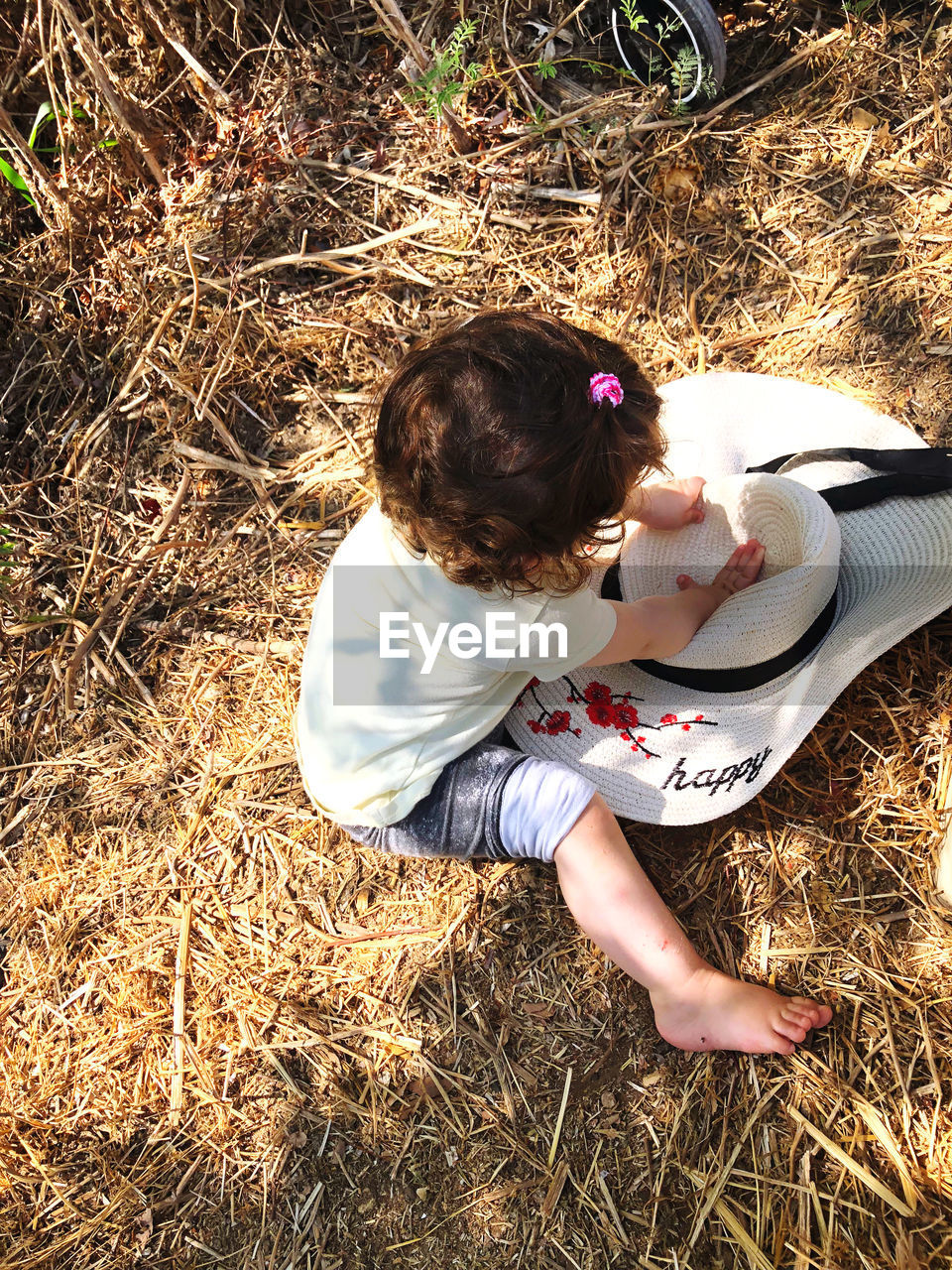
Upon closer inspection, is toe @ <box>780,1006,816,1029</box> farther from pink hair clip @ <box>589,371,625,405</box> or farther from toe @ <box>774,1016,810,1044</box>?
pink hair clip @ <box>589,371,625,405</box>

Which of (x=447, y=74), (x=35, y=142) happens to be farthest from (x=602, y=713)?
(x=35, y=142)

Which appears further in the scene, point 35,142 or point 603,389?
point 35,142

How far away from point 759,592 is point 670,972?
2.26 ft

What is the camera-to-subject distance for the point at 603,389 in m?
1.32

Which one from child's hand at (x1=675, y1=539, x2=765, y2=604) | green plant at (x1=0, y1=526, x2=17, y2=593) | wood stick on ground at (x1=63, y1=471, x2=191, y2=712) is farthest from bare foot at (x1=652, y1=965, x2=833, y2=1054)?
green plant at (x1=0, y1=526, x2=17, y2=593)

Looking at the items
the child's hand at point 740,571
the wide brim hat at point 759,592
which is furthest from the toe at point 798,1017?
the child's hand at point 740,571

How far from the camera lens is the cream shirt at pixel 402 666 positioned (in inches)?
57.4

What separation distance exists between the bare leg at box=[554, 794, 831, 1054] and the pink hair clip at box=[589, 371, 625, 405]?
0.70m

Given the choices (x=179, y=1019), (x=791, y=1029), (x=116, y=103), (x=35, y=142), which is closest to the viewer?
(x=791, y=1029)

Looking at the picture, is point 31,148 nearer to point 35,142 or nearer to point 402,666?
point 35,142

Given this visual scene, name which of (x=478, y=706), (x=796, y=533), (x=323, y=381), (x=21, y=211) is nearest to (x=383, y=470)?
(x=478, y=706)

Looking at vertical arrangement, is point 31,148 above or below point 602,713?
above

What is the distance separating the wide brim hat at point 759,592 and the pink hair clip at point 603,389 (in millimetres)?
488

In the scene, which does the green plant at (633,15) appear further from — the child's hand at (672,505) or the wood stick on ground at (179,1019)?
the wood stick on ground at (179,1019)
